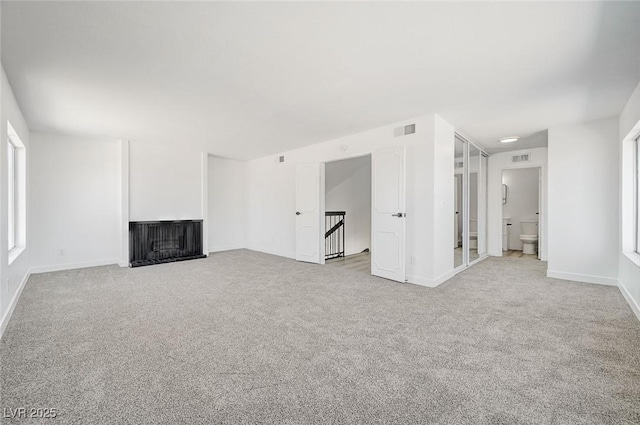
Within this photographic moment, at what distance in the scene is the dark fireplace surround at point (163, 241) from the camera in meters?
5.69

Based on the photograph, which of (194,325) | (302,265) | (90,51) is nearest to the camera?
(90,51)

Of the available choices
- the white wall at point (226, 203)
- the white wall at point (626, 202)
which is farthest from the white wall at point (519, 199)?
the white wall at point (226, 203)

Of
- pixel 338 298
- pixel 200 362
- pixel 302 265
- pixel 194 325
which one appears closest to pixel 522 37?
pixel 338 298

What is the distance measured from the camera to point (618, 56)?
246 centimetres

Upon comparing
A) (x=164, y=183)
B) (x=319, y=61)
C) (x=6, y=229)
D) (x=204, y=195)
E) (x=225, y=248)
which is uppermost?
(x=319, y=61)

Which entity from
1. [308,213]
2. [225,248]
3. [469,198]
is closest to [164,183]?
[225,248]

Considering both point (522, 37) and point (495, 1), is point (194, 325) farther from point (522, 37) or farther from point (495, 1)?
point (522, 37)

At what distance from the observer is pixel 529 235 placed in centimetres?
712

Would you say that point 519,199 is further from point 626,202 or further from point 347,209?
point 347,209

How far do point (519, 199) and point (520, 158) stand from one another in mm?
1856

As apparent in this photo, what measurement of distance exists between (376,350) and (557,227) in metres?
4.22

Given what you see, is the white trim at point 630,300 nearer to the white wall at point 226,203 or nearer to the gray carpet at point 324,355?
the gray carpet at point 324,355

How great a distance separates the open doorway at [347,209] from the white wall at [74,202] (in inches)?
177

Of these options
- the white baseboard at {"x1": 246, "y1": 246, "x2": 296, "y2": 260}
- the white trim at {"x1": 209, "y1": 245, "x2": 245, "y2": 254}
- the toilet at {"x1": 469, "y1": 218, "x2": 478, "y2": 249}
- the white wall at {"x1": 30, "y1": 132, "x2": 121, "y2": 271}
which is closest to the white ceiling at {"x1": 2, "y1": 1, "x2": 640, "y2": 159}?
the white wall at {"x1": 30, "y1": 132, "x2": 121, "y2": 271}
